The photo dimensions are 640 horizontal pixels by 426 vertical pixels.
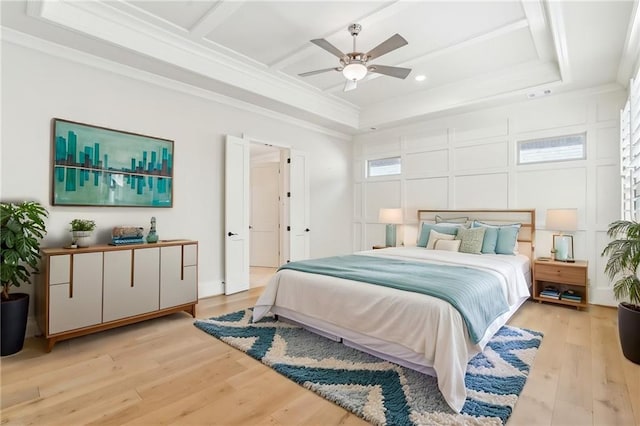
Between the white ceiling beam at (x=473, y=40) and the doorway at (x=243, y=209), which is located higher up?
the white ceiling beam at (x=473, y=40)

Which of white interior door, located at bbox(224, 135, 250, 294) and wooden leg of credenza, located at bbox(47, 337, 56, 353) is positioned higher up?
white interior door, located at bbox(224, 135, 250, 294)

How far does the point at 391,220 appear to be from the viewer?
559 cm

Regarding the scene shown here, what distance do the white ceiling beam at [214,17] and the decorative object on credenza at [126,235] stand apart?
2.19m

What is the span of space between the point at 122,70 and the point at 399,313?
384cm

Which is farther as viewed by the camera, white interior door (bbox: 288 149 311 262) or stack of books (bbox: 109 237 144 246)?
white interior door (bbox: 288 149 311 262)

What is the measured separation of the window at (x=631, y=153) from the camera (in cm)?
278

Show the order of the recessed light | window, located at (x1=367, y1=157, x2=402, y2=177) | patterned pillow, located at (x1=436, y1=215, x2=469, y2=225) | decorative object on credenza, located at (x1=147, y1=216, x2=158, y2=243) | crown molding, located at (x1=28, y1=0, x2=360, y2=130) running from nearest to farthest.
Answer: crown molding, located at (x1=28, y1=0, x2=360, y2=130), decorative object on credenza, located at (x1=147, y1=216, x2=158, y2=243), the recessed light, patterned pillow, located at (x1=436, y1=215, x2=469, y2=225), window, located at (x1=367, y1=157, x2=402, y2=177)

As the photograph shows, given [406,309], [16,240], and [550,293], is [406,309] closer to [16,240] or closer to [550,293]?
[550,293]

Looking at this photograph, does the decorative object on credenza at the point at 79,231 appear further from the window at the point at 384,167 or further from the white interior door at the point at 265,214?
the window at the point at 384,167

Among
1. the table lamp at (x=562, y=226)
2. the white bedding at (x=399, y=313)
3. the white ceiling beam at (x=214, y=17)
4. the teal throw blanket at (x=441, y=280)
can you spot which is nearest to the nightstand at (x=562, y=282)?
the table lamp at (x=562, y=226)

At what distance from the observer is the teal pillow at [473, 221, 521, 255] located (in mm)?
4215

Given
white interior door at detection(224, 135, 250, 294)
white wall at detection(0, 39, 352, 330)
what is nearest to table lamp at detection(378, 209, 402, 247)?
white wall at detection(0, 39, 352, 330)

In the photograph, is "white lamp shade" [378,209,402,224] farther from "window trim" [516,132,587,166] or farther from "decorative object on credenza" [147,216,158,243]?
"decorative object on credenza" [147,216,158,243]

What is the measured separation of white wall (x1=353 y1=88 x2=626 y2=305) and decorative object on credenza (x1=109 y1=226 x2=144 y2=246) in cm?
415
